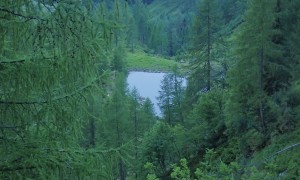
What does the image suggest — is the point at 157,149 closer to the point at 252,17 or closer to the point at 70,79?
the point at 252,17

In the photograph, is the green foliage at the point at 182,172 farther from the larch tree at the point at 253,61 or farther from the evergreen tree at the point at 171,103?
the evergreen tree at the point at 171,103

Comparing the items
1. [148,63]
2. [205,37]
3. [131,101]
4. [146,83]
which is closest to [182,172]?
[131,101]

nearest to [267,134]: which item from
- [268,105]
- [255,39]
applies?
[268,105]

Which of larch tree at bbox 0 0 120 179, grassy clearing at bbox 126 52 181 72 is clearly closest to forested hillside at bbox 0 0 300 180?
larch tree at bbox 0 0 120 179

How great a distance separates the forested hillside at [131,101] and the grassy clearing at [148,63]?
149 feet

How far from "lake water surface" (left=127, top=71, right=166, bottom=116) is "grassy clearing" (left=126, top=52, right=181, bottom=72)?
227cm

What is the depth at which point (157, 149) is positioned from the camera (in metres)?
26.2

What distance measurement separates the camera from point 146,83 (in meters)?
71.2

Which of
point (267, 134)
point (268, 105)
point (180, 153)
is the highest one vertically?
point (268, 105)

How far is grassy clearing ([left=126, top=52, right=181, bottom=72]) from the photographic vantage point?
3316 inches

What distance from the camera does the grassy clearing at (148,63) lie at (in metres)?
84.2

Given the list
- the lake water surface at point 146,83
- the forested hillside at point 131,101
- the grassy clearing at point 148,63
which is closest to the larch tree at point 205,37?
the forested hillside at point 131,101

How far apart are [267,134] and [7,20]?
1815 cm

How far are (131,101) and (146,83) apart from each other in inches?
1394
